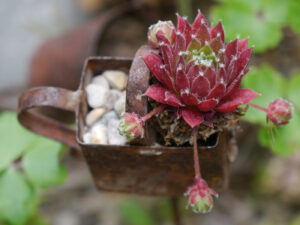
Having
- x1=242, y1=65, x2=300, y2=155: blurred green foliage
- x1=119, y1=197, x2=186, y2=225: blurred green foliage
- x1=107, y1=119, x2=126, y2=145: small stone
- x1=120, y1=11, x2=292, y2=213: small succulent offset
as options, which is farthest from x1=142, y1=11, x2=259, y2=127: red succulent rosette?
x1=119, y1=197, x2=186, y2=225: blurred green foliage

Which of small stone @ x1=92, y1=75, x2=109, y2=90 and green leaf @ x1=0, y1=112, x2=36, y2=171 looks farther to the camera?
green leaf @ x1=0, y1=112, x2=36, y2=171

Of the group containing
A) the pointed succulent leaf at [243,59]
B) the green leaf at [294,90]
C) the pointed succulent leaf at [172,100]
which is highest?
the pointed succulent leaf at [243,59]

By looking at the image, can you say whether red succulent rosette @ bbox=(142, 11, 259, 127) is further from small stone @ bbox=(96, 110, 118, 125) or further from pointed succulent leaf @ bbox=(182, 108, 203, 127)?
small stone @ bbox=(96, 110, 118, 125)

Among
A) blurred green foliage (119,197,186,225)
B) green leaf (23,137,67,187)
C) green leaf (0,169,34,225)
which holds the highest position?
green leaf (23,137,67,187)

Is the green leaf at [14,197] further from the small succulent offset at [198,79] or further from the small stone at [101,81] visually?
the small succulent offset at [198,79]

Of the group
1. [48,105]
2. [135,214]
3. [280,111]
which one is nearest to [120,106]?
[48,105]

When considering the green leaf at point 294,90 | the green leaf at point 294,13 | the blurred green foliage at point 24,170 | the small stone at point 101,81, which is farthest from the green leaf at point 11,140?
the green leaf at point 294,13

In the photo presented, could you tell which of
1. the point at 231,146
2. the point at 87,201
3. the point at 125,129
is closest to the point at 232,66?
the point at 125,129
